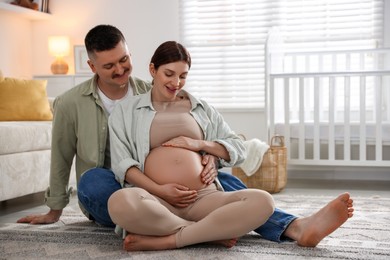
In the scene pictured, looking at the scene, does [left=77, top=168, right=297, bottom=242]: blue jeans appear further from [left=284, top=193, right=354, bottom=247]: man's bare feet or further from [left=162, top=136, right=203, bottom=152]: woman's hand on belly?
[left=162, top=136, right=203, bottom=152]: woman's hand on belly

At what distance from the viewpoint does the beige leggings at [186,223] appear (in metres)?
1.65

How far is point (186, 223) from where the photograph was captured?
1.73 m

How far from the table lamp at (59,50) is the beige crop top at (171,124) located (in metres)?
2.91

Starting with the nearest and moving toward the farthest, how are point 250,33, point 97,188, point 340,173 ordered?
point 97,188, point 340,173, point 250,33

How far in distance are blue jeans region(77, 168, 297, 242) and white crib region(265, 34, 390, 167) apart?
61.6 inches

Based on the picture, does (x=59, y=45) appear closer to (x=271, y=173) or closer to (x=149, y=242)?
(x=271, y=173)

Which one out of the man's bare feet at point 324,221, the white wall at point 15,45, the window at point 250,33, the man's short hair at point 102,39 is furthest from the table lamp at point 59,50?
the man's bare feet at point 324,221

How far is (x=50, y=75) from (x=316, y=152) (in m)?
2.28

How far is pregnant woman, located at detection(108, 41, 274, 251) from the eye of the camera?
1.67 meters

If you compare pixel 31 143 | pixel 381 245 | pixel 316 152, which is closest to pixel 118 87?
pixel 31 143

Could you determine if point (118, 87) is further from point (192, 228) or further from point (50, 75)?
point (50, 75)

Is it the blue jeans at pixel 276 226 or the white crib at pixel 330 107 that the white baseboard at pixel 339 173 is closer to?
the white crib at pixel 330 107

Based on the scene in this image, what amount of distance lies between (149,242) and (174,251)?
80 millimetres

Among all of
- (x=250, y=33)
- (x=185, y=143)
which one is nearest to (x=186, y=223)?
(x=185, y=143)
